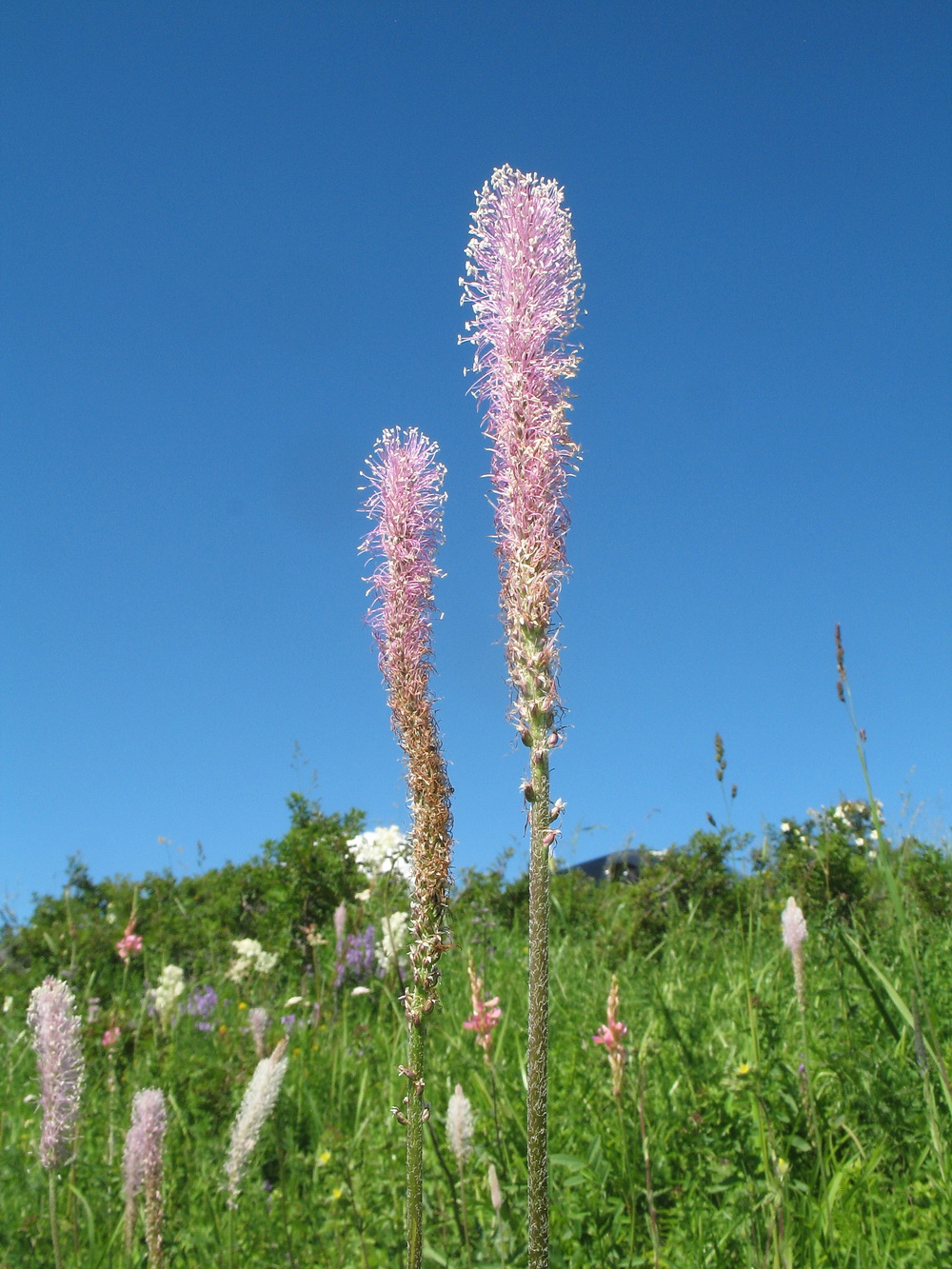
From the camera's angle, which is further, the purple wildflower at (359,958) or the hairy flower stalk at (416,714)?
the purple wildflower at (359,958)

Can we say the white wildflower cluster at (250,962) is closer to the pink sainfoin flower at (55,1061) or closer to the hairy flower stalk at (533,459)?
the pink sainfoin flower at (55,1061)

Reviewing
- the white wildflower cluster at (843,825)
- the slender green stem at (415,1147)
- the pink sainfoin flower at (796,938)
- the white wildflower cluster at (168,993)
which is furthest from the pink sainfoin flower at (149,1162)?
the white wildflower cluster at (843,825)

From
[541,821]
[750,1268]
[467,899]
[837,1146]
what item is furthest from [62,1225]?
[467,899]

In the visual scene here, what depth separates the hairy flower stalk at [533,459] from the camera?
5.72 feet

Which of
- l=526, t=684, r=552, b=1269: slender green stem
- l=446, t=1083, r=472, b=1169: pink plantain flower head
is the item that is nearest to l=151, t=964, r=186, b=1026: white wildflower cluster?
l=446, t=1083, r=472, b=1169: pink plantain flower head

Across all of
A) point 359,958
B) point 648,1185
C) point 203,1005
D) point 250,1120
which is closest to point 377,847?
point 359,958

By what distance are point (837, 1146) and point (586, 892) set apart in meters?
7.36

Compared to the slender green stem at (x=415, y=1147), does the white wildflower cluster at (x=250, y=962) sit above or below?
above

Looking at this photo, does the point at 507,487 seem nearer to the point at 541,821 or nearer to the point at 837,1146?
the point at 541,821

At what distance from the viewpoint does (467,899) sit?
→ 10.3m

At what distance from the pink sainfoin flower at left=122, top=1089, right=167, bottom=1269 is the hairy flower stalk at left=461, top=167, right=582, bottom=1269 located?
50.7 inches

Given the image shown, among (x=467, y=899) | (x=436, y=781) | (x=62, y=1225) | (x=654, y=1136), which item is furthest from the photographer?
(x=467, y=899)

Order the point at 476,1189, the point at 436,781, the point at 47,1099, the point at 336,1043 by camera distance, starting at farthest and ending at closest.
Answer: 1. the point at 336,1043
2. the point at 476,1189
3. the point at 47,1099
4. the point at 436,781

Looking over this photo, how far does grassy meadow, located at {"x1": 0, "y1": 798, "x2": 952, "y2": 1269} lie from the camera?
3000mm
